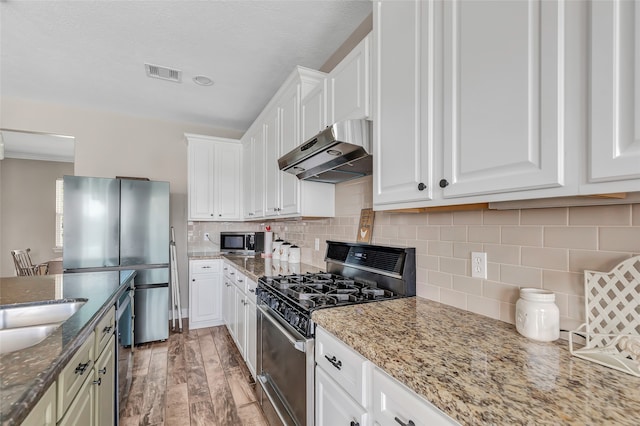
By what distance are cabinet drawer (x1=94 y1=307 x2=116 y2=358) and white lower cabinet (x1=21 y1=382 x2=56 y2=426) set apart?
520 millimetres

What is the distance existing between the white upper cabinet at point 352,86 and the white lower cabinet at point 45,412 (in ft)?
5.35

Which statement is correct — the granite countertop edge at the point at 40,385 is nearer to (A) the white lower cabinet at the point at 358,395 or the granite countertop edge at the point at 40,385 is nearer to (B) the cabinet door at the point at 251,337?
(A) the white lower cabinet at the point at 358,395

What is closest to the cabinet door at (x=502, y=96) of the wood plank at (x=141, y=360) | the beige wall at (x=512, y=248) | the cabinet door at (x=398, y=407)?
the beige wall at (x=512, y=248)

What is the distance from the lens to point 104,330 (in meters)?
1.52

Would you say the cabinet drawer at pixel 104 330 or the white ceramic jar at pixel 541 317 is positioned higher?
the white ceramic jar at pixel 541 317

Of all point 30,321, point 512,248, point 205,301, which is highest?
point 512,248

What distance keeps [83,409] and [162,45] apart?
251 centimetres

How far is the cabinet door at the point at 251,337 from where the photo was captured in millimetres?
2291

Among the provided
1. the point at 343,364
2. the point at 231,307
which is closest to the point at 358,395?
the point at 343,364

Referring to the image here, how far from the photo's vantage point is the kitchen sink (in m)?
1.25

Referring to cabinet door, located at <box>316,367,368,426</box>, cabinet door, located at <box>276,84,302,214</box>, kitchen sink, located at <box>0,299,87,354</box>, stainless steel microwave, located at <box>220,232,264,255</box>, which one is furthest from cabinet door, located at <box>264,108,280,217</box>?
cabinet door, located at <box>316,367,368,426</box>

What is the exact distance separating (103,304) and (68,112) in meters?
3.50

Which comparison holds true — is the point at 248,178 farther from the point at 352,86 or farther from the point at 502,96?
the point at 502,96

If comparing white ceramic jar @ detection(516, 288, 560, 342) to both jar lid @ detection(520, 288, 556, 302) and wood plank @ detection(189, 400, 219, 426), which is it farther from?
wood plank @ detection(189, 400, 219, 426)
